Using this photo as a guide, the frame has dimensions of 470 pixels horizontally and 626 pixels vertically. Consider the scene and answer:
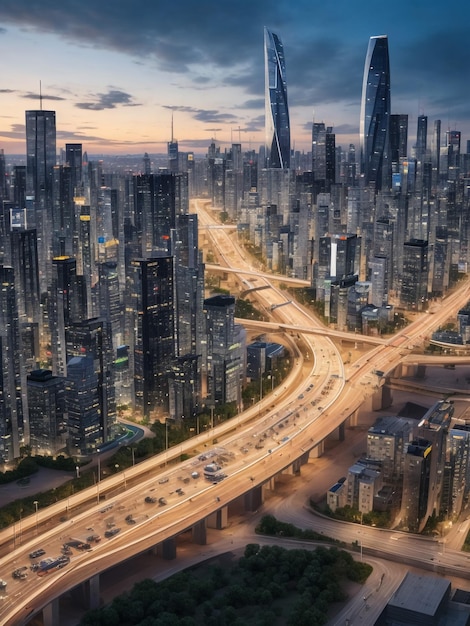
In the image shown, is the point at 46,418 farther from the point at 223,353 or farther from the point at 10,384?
the point at 223,353

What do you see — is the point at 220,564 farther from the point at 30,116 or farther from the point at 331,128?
the point at 331,128

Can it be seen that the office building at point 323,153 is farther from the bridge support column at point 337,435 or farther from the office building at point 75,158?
the bridge support column at point 337,435

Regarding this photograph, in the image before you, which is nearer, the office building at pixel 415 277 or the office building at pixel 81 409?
the office building at pixel 81 409

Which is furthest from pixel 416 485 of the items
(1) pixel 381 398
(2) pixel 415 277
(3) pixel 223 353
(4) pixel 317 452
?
(2) pixel 415 277

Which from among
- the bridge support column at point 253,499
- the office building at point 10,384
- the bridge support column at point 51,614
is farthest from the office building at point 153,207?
the bridge support column at point 51,614

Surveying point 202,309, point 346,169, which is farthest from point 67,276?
point 346,169
